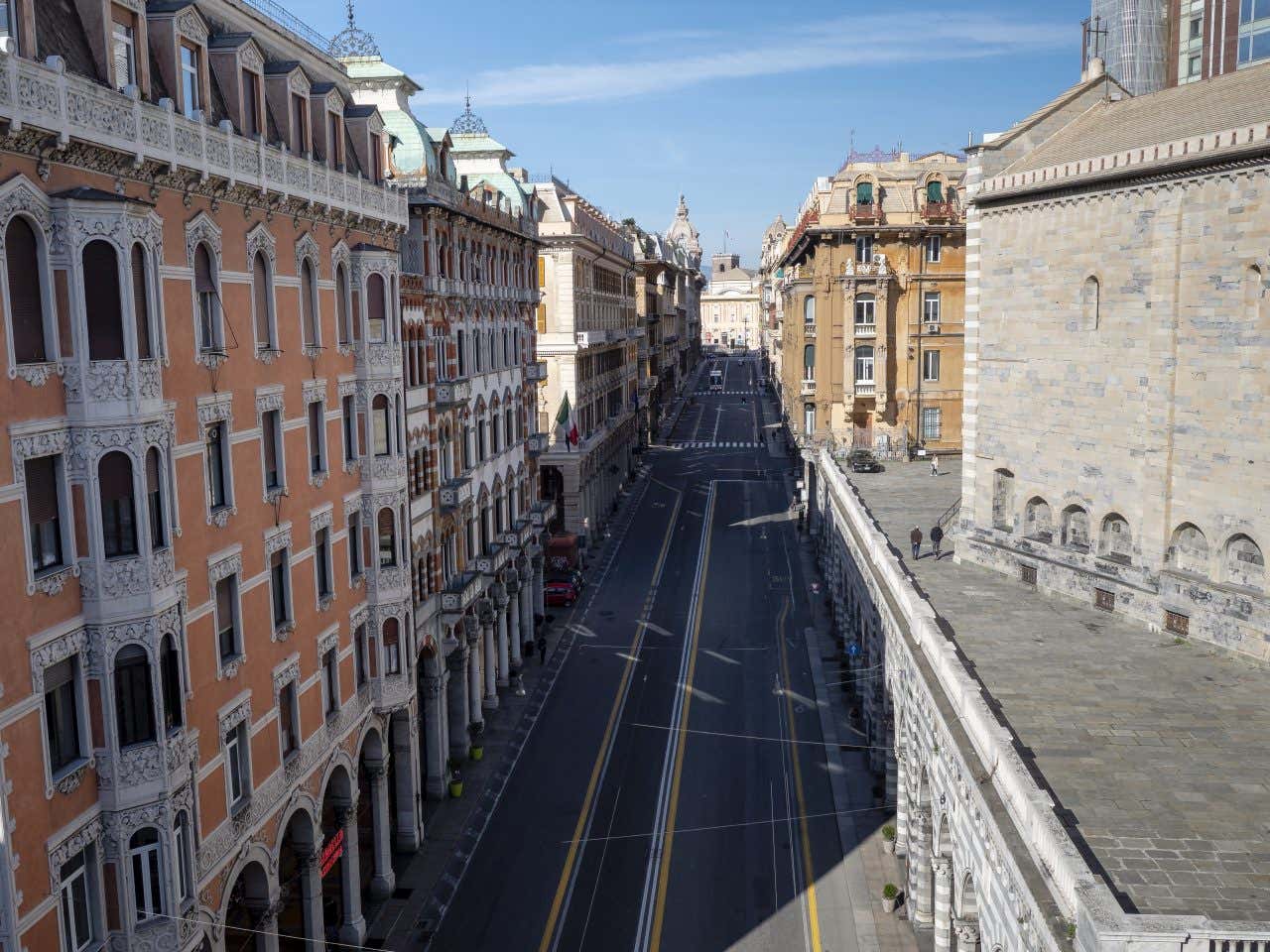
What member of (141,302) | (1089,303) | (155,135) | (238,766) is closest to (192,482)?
(141,302)

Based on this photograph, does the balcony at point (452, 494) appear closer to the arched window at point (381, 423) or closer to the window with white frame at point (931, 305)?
the arched window at point (381, 423)

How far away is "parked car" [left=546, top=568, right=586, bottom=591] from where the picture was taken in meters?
68.8

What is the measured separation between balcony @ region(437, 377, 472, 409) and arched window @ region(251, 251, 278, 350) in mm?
14603

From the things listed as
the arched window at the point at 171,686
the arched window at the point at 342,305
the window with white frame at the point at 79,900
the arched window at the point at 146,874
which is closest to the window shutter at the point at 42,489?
the arched window at the point at 171,686

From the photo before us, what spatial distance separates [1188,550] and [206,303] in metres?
28.3

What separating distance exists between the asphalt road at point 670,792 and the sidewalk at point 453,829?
0.63m

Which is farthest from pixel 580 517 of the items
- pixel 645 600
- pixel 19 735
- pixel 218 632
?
pixel 19 735

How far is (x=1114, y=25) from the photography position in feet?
354

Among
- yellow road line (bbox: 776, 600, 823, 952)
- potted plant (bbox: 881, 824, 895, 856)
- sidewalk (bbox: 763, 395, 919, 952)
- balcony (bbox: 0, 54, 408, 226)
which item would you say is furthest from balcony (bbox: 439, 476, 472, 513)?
potted plant (bbox: 881, 824, 895, 856)

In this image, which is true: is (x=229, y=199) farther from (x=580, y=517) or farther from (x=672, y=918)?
(x=580, y=517)

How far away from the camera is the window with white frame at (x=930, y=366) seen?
247ft

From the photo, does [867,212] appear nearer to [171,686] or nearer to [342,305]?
[342,305]

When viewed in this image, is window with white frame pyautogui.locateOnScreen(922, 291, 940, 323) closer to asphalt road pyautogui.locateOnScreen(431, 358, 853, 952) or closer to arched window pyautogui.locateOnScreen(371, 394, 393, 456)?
asphalt road pyautogui.locateOnScreen(431, 358, 853, 952)

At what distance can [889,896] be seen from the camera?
33.0 metres
